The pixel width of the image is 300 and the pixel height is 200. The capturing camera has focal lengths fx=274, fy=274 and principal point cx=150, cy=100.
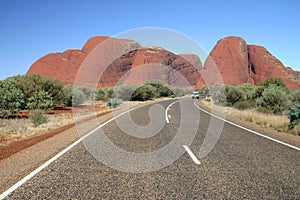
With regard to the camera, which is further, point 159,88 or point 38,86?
point 159,88

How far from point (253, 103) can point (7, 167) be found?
87.9 ft

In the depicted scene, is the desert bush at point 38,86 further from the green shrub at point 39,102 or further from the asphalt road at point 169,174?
the asphalt road at point 169,174

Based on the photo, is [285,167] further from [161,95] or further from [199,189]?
[161,95]

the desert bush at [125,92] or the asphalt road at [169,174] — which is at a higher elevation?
the asphalt road at [169,174]

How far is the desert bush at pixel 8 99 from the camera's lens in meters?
21.1

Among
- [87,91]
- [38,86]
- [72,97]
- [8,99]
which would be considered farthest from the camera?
[87,91]

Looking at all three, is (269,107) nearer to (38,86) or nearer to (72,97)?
(38,86)

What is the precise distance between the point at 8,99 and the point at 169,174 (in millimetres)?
19746

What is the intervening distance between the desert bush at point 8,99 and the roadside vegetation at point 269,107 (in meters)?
17.1

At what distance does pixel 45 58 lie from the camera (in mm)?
142500

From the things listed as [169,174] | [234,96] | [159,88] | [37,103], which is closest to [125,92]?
[159,88]

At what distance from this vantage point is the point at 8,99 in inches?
839

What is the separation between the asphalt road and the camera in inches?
166

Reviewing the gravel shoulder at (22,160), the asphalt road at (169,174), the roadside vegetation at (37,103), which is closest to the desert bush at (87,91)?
the roadside vegetation at (37,103)
